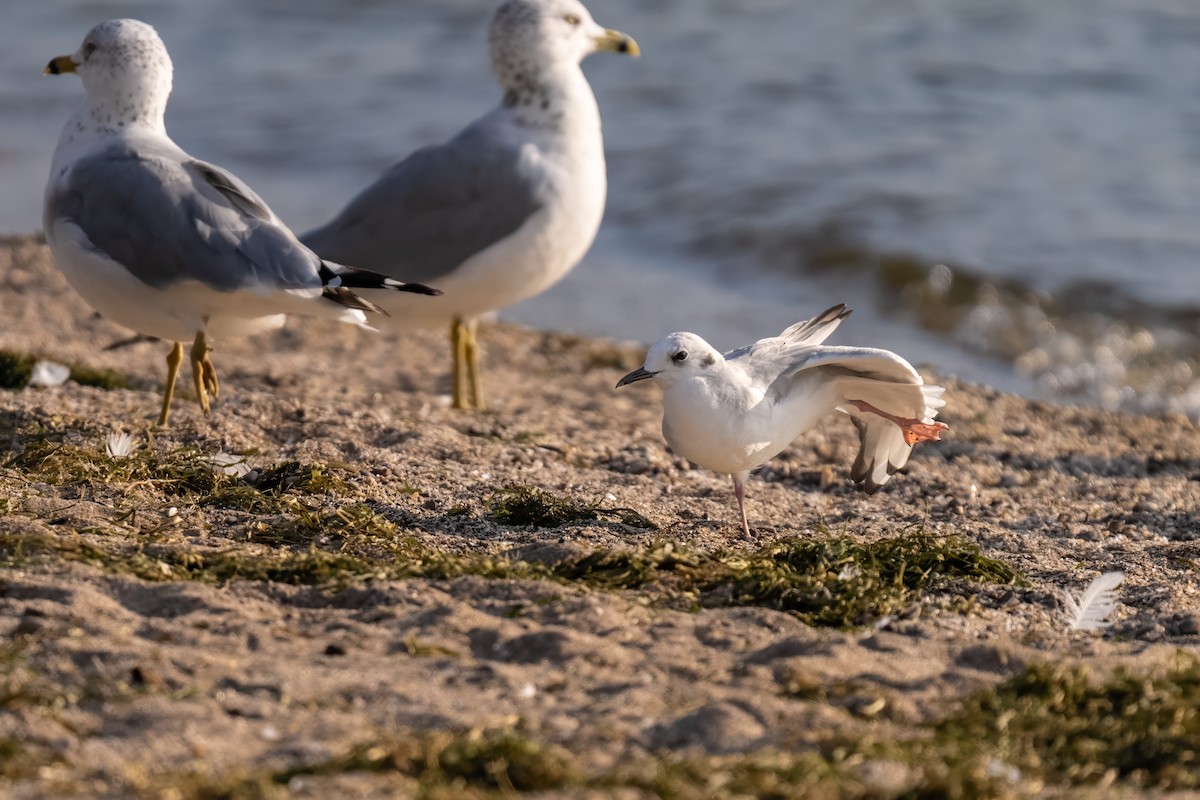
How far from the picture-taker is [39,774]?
2750mm

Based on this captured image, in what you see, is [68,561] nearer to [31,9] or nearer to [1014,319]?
[1014,319]

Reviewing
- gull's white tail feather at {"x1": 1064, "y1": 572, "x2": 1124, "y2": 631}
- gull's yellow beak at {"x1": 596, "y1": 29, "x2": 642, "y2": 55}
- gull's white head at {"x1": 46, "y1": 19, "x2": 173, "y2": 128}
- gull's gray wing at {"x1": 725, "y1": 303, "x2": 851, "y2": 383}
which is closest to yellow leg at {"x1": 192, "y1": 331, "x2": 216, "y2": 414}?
gull's white head at {"x1": 46, "y1": 19, "x2": 173, "y2": 128}

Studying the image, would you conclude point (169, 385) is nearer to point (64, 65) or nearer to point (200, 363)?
point (200, 363)

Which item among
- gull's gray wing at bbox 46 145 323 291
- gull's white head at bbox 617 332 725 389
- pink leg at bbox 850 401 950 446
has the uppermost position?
gull's gray wing at bbox 46 145 323 291

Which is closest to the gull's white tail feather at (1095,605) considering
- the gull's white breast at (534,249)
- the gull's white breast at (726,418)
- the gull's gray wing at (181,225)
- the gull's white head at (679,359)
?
the gull's white breast at (726,418)

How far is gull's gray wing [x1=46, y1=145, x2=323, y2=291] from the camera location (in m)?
5.19

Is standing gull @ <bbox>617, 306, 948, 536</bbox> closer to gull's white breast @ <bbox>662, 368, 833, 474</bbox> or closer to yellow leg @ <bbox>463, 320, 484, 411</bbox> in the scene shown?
gull's white breast @ <bbox>662, 368, 833, 474</bbox>

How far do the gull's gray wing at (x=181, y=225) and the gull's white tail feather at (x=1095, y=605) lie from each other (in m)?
2.71

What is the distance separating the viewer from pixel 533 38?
7137 mm

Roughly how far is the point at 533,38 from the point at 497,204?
917 mm

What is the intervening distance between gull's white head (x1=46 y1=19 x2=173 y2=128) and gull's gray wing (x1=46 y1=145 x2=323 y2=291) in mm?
355

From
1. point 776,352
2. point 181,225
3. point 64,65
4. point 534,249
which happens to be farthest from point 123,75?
point 776,352

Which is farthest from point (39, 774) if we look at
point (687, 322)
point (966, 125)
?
point (966, 125)

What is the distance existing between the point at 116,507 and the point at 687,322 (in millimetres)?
5226
